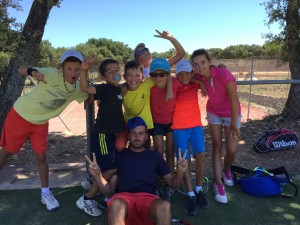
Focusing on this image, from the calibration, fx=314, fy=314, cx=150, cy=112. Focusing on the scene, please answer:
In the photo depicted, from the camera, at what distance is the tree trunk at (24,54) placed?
534 cm

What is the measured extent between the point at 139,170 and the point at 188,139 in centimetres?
82

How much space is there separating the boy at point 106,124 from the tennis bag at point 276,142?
2.82 metres

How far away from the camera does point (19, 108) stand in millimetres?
3523

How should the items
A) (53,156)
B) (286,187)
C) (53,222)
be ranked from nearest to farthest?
1. (53,222)
2. (286,187)
3. (53,156)

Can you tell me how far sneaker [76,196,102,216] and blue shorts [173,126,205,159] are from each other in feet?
3.70

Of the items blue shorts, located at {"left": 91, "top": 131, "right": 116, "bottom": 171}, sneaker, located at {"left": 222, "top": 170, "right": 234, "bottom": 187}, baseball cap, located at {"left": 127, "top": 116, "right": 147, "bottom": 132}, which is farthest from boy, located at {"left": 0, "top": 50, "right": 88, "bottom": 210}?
sneaker, located at {"left": 222, "top": 170, "right": 234, "bottom": 187}

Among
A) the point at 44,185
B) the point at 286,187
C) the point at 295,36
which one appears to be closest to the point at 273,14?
the point at 295,36

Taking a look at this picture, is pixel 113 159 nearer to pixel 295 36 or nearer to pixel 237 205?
pixel 237 205

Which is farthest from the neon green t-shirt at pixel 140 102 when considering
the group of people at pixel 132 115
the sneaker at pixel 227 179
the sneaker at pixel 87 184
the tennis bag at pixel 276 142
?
the tennis bag at pixel 276 142

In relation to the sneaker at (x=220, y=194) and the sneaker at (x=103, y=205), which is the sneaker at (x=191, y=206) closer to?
the sneaker at (x=220, y=194)

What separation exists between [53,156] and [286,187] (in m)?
3.80

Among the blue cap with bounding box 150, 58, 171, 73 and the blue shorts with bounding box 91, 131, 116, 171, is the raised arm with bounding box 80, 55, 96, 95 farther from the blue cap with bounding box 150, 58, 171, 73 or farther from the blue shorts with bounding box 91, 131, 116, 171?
the blue cap with bounding box 150, 58, 171, 73

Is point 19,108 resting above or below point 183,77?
below

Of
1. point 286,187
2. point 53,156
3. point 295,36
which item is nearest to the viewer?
point 286,187
